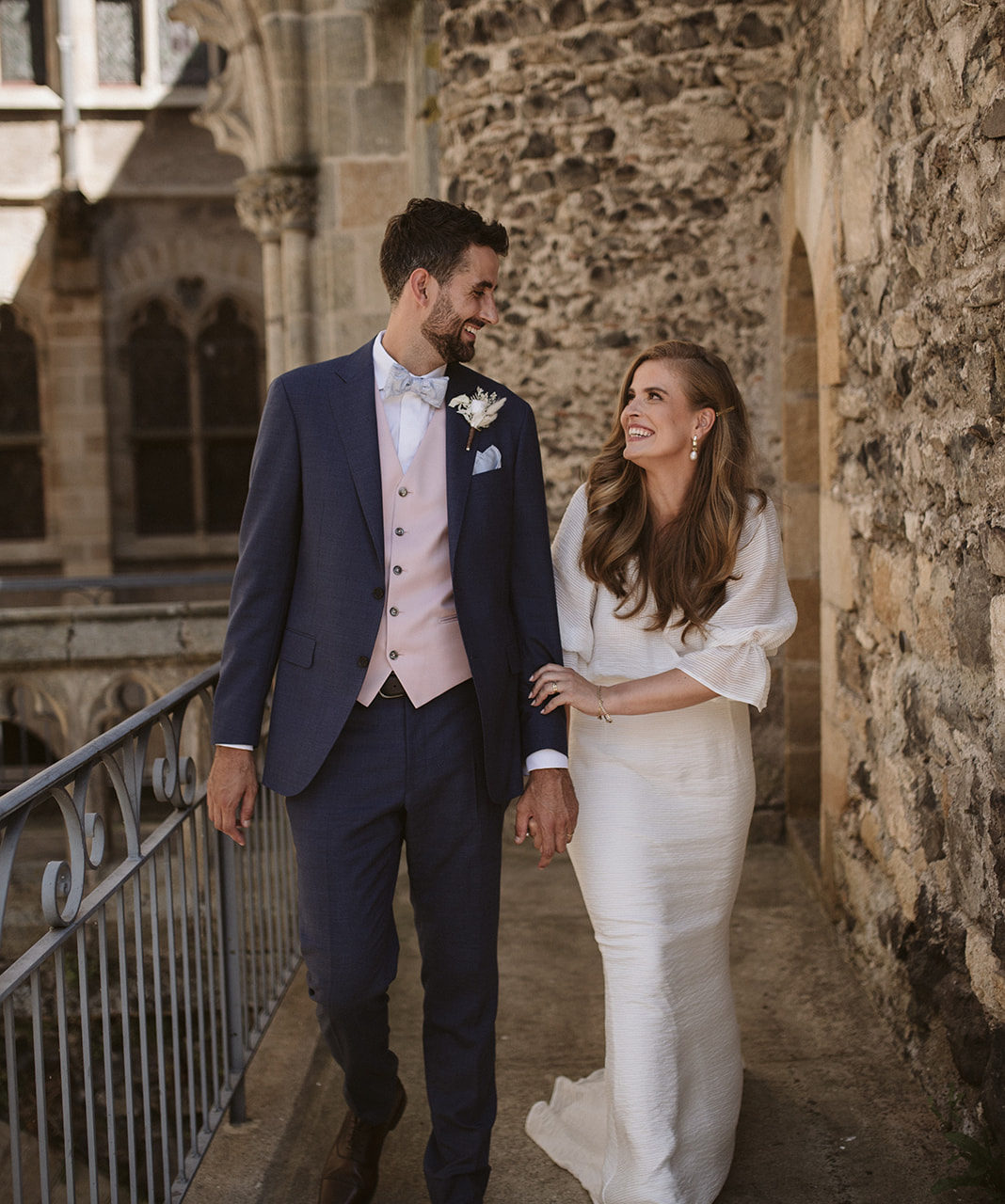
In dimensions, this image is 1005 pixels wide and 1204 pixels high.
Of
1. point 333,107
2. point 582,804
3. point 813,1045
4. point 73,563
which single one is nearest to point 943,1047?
point 813,1045

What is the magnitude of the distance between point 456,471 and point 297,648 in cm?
44

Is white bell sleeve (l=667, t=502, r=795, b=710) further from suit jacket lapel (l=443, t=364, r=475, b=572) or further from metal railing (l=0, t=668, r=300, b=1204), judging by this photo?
metal railing (l=0, t=668, r=300, b=1204)

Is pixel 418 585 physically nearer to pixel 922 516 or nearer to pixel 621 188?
pixel 922 516

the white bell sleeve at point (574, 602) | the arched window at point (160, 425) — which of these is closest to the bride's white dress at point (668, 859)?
the white bell sleeve at point (574, 602)

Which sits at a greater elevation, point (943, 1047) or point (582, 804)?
point (582, 804)

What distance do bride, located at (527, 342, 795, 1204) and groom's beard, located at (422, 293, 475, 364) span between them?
0.43 meters

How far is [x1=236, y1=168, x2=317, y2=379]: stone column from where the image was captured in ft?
21.8

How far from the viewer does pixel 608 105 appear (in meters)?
5.27

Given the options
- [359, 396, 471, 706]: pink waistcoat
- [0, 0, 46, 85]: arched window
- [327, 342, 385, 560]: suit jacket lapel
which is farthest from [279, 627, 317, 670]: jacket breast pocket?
[0, 0, 46, 85]: arched window

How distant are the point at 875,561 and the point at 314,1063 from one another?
2.00 metres

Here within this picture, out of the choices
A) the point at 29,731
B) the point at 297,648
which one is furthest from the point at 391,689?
the point at 29,731

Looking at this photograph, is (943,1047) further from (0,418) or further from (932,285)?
(0,418)

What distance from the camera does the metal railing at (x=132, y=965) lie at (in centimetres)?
188

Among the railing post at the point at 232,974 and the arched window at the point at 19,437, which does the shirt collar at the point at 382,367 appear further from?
the arched window at the point at 19,437
